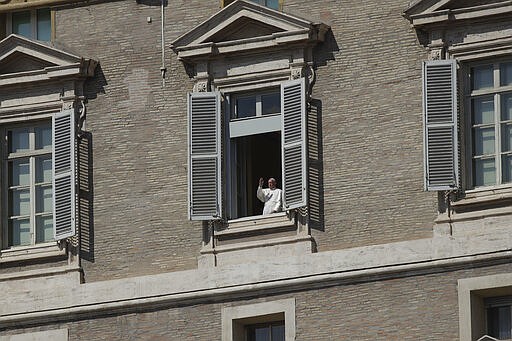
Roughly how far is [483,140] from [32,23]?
8.38 metres

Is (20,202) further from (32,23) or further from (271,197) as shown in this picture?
(271,197)

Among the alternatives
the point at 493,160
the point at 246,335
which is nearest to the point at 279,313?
the point at 246,335

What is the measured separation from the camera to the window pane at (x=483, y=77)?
173 feet

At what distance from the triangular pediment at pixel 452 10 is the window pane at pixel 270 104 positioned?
258 cm

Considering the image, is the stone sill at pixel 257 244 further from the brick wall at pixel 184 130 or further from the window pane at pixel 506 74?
the window pane at pixel 506 74

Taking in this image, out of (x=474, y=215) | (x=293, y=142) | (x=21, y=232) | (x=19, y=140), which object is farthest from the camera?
(x=19, y=140)

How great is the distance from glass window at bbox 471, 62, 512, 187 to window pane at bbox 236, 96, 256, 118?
376cm

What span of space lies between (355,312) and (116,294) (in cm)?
421

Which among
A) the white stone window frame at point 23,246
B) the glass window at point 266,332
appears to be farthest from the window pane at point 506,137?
the white stone window frame at point 23,246

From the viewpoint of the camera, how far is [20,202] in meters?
55.7

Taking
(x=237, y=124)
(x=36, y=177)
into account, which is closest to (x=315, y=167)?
(x=237, y=124)

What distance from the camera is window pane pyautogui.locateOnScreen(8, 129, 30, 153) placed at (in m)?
55.8

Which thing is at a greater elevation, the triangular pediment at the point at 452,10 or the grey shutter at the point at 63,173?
the triangular pediment at the point at 452,10

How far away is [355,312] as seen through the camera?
52.3 m
